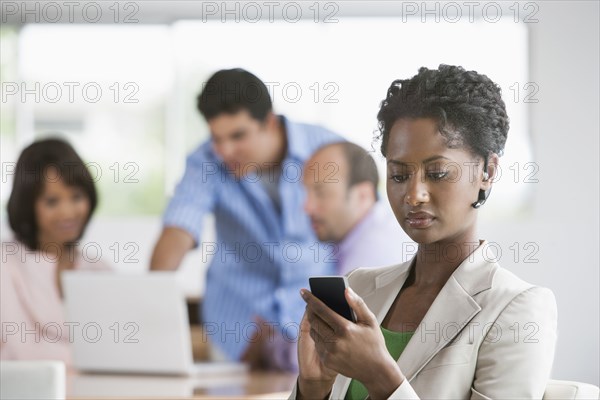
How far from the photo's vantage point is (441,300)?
137 centimetres

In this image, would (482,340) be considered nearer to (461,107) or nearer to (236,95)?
(461,107)

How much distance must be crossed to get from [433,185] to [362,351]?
0.30 m

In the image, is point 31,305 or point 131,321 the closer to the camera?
point 131,321

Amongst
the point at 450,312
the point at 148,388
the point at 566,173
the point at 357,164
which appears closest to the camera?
the point at 450,312

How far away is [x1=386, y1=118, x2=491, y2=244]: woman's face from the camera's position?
1.35 m

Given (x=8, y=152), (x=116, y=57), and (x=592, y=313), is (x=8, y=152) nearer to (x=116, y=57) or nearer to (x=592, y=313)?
(x=116, y=57)

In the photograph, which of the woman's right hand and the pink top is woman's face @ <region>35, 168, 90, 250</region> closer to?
the pink top

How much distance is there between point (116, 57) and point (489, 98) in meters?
3.38

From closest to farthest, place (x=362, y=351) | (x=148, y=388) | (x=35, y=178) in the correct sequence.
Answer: (x=362, y=351)
(x=148, y=388)
(x=35, y=178)

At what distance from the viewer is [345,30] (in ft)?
14.3

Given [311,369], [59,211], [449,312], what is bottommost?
[311,369]

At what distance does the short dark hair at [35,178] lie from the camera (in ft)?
14.4

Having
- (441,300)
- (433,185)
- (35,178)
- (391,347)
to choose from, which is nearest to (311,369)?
(391,347)

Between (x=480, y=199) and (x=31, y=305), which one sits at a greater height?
(x=480, y=199)
